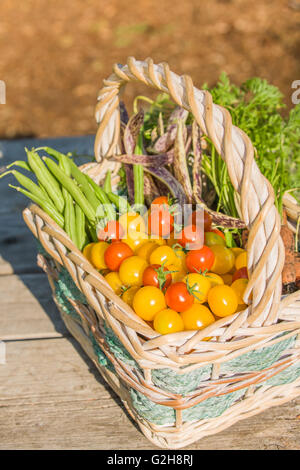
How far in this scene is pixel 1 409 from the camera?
145 cm

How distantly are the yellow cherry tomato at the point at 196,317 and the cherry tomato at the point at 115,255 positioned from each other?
0.94ft

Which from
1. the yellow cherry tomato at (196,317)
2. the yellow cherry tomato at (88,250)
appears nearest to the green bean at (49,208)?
the yellow cherry tomato at (88,250)

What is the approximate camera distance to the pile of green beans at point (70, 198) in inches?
60.9

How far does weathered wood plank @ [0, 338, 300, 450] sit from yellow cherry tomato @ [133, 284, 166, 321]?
40 cm

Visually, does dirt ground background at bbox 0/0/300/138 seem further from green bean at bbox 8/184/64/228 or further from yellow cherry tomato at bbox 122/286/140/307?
yellow cherry tomato at bbox 122/286/140/307

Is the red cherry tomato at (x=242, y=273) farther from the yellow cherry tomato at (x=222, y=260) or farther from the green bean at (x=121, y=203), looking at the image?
the green bean at (x=121, y=203)

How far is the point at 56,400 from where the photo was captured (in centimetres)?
146

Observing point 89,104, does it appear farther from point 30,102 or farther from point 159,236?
point 159,236

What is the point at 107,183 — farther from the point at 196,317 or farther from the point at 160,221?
the point at 196,317

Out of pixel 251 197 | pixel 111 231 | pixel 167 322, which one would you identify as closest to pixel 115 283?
pixel 111 231

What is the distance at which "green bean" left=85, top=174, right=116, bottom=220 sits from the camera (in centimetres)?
160

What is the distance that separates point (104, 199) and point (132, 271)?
1.29 ft

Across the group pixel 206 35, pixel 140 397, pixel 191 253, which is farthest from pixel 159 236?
pixel 206 35

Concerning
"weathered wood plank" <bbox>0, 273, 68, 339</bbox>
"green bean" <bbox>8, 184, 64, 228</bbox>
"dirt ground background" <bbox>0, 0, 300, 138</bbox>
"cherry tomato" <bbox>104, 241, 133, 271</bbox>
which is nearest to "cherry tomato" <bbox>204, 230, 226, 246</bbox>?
"cherry tomato" <bbox>104, 241, 133, 271</bbox>
